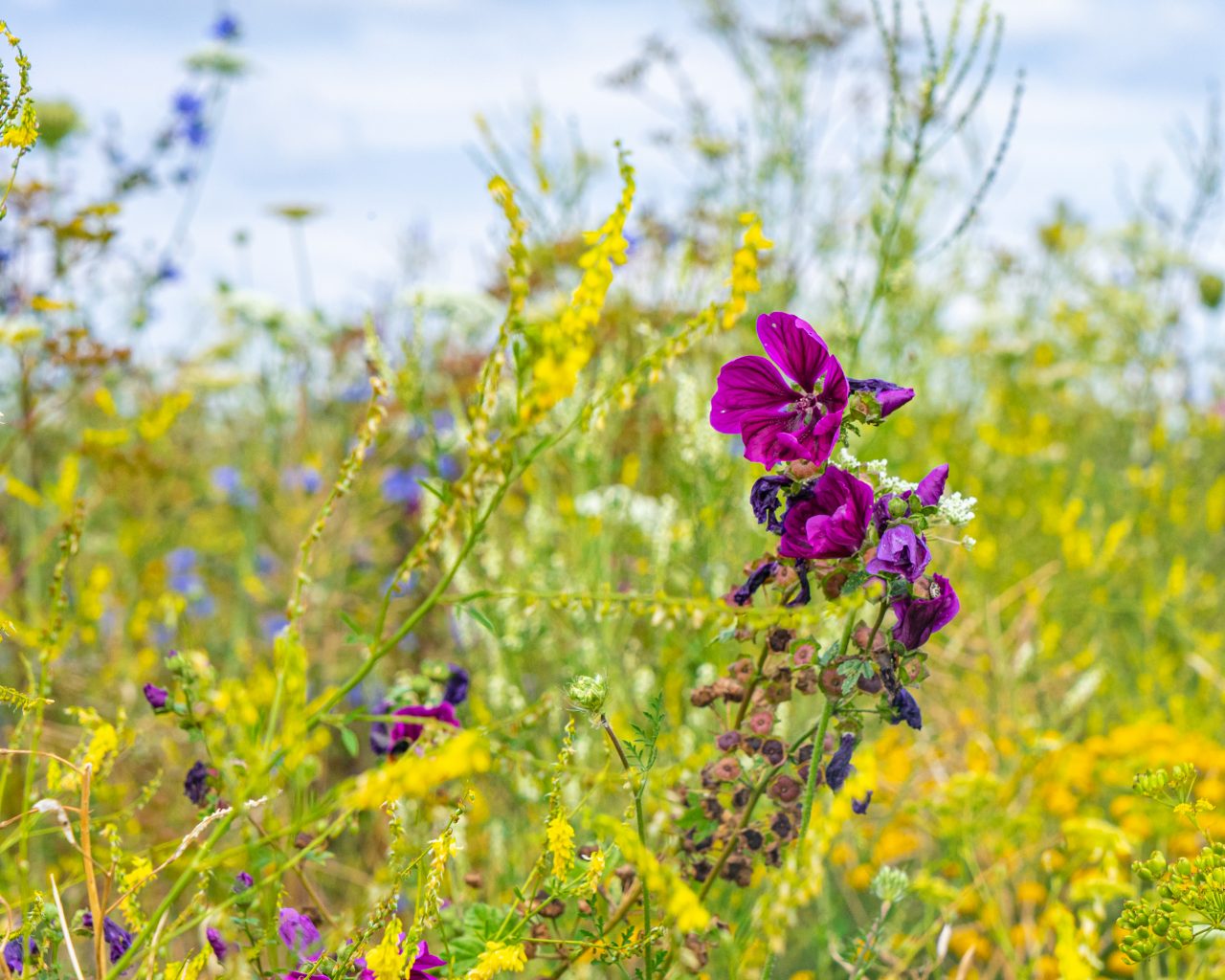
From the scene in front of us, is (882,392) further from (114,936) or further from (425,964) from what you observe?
(114,936)

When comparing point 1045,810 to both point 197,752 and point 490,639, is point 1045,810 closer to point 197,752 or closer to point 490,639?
point 490,639

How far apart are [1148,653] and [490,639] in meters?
2.31

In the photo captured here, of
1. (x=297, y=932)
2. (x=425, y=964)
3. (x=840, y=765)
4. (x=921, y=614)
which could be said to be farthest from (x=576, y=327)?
(x=297, y=932)

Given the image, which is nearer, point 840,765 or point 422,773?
point 422,773

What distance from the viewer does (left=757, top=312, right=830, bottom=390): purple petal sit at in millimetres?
995

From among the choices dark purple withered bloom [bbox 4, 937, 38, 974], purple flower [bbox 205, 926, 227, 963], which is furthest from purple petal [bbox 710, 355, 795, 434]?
dark purple withered bloom [bbox 4, 937, 38, 974]

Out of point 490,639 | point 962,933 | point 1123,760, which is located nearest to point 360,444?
point 490,639

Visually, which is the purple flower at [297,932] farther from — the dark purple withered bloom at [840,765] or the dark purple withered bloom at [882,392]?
the dark purple withered bloom at [882,392]

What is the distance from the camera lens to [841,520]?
0.95 metres

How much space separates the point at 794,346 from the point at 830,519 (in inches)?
6.7

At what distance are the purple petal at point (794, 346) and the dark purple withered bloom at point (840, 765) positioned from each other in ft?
1.10

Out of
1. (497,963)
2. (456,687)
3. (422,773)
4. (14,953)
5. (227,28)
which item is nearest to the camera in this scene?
(422,773)

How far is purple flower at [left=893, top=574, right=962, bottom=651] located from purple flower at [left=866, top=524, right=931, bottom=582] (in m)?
0.05

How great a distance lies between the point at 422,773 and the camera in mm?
570
